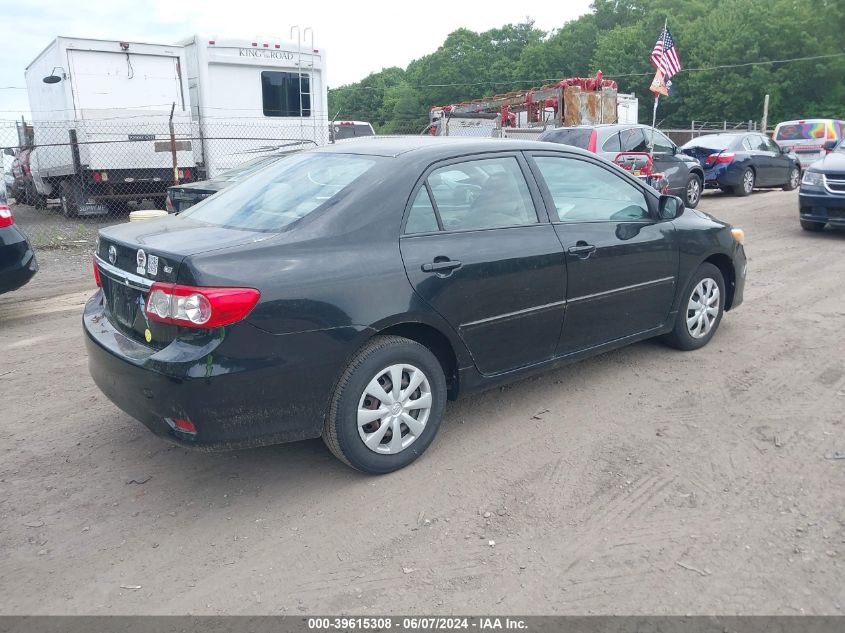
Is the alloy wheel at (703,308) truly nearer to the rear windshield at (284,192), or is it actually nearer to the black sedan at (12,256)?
the rear windshield at (284,192)

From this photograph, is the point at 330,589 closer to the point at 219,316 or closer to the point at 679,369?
the point at 219,316

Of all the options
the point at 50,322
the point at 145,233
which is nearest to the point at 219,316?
the point at 145,233

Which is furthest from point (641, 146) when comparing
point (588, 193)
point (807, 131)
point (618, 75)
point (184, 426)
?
point (618, 75)

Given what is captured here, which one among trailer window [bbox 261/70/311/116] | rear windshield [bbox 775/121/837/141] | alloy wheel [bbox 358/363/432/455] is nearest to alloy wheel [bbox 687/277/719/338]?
alloy wheel [bbox 358/363/432/455]

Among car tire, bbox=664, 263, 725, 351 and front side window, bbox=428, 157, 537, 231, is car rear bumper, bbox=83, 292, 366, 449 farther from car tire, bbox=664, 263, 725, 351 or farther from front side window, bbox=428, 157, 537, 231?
car tire, bbox=664, 263, 725, 351

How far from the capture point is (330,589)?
9.38ft

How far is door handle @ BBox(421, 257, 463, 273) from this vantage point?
3.71m

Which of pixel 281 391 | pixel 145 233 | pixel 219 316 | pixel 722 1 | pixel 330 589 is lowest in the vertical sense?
pixel 330 589

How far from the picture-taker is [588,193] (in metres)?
4.68

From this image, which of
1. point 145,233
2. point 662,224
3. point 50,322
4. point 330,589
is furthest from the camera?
point 50,322

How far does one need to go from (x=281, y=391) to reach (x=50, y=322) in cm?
451

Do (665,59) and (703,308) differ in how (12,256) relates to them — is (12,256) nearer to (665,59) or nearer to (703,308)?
(703,308)

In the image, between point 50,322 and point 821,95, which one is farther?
point 821,95

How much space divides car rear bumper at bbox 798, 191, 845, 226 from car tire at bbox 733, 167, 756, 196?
18.6ft
